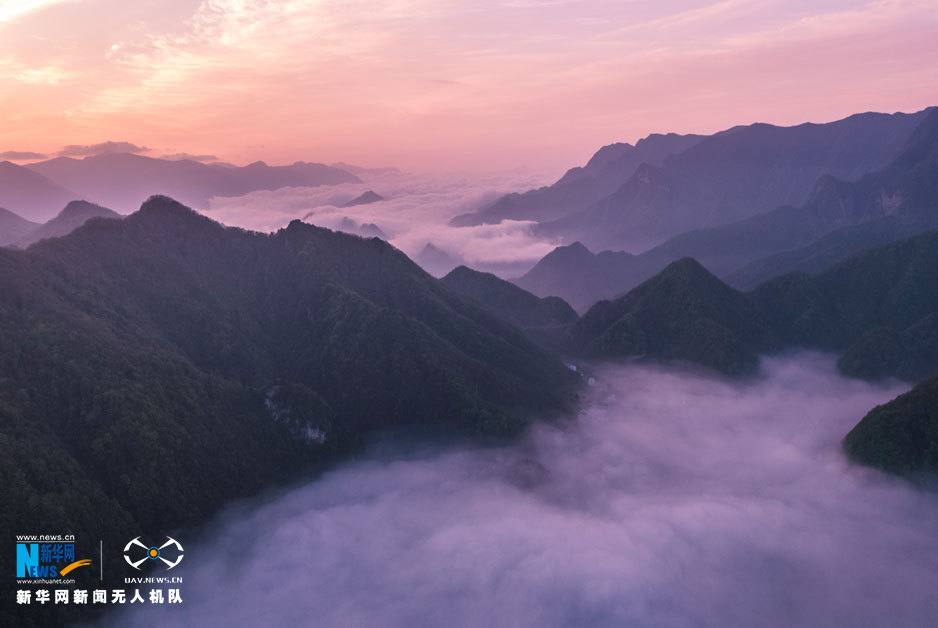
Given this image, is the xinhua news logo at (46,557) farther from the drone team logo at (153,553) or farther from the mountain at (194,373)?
the drone team logo at (153,553)

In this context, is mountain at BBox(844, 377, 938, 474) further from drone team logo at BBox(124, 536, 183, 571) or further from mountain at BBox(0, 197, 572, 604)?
drone team logo at BBox(124, 536, 183, 571)

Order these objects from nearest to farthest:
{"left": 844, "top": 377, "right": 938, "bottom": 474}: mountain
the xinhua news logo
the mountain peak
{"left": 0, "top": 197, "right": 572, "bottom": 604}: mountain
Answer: the xinhua news logo, {"left": 0, "top": 197, "right": 572, "bottom": 604}: mountain, {"left": 844, "top": 377, "right": 938, "bottom": 474}: mountain, the mountain peak

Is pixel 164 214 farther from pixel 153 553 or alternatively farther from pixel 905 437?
pixel 905 437

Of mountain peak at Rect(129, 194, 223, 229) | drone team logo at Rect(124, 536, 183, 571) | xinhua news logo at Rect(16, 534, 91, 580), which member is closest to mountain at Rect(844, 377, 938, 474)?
drone team logo at Rect(124, 536, 183, 571)

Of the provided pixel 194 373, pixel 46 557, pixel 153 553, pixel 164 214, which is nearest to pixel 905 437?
pixel 153 553

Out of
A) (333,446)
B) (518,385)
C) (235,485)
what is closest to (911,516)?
(518,385)

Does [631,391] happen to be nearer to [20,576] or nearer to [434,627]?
[434,627]
